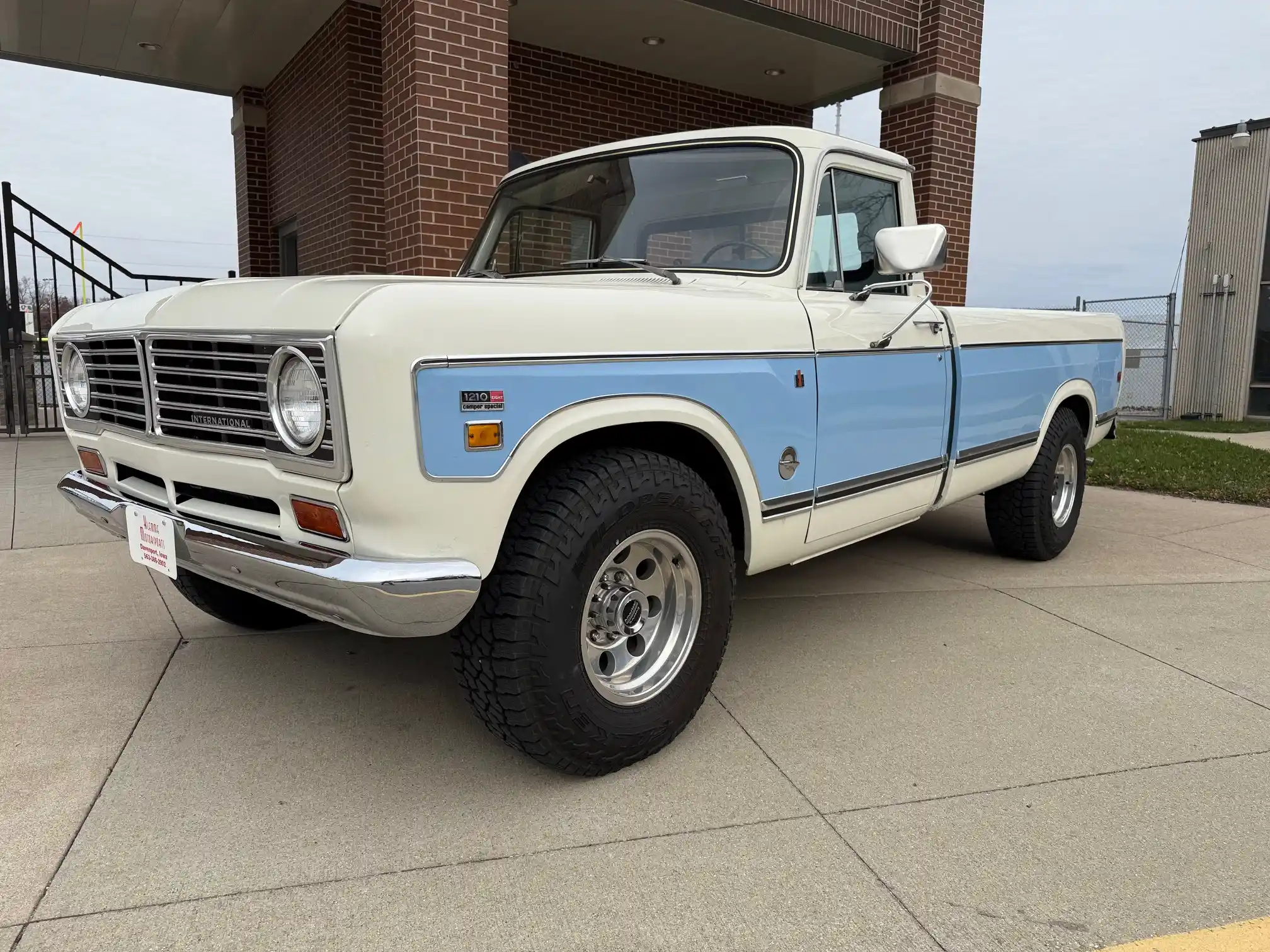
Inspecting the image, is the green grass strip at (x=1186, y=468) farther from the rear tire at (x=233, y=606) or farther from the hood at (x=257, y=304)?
the hood at (x=257, y=304)

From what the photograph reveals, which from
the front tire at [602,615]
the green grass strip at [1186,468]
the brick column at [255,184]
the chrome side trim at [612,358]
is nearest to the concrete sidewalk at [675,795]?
the front tire at [602,615]

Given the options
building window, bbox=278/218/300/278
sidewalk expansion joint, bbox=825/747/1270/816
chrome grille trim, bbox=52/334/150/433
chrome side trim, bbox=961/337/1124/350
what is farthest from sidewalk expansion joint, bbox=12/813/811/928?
building window, bbox=278/218/300/278

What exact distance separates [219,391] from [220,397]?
0.04m

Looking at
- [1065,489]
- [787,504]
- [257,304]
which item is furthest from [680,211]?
[1065,489]

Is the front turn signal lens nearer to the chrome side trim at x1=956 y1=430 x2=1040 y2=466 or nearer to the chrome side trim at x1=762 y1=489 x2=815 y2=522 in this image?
the chrome side trim at x1=762 y1=489 x2=815 y2=522

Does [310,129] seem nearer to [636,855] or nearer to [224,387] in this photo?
[224,387]

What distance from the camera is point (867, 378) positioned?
3.35 m

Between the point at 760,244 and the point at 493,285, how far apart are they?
1416 mm

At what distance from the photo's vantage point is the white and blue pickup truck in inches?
82.4

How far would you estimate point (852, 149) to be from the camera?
365cm

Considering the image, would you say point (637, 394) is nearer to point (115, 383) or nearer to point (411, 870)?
point (411, 870)

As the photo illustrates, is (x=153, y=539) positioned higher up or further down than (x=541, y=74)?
further down

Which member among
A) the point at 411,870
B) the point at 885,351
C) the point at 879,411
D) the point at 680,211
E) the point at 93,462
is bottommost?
the point at 411,870

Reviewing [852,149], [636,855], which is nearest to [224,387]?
[636,855]
